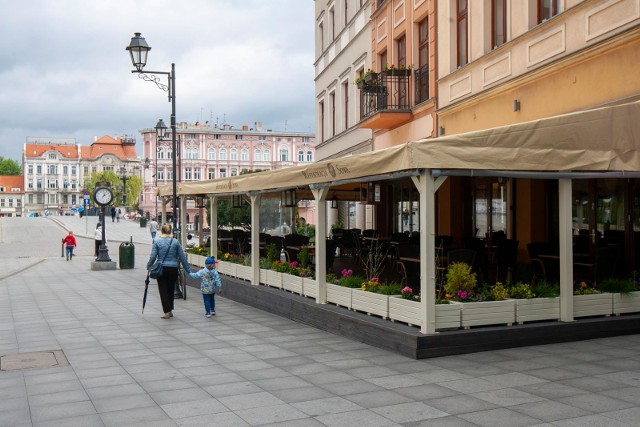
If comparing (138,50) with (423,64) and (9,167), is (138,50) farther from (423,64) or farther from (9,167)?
(9,167)

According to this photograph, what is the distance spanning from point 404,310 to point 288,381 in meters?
2.11

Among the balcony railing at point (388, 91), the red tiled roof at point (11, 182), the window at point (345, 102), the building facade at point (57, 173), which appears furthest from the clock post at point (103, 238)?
the red tiled roof at point (11, 182)

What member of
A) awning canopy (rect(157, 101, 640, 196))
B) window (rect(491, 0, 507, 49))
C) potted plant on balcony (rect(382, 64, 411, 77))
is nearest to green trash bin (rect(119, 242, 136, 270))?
potted plant on balcony (rect(382, 64, 411, 77))

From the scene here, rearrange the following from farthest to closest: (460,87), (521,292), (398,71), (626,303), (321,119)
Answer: (321,119) → (398,71) → (460,87) → (626,303) → (521,292)

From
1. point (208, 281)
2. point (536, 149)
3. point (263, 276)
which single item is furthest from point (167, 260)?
point (536, 149)

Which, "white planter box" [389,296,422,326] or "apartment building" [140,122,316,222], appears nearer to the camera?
"white planter box" [389,296,422,326]

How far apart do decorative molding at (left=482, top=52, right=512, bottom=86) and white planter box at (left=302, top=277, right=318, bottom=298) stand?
6.03 metres

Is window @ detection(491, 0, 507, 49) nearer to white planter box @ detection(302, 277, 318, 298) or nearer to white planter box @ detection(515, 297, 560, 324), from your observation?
white planter box @ detection(302, 277, 318, 298)

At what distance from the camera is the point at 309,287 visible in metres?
11.5

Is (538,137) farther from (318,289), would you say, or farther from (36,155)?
(36,155)

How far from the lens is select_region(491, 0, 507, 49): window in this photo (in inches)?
569

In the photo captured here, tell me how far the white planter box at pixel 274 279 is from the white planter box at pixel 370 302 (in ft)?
10.2

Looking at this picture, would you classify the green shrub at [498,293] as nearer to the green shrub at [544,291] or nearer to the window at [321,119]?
the green shrub at [544,291]

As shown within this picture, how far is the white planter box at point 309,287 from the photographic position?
36.9ft
